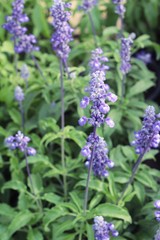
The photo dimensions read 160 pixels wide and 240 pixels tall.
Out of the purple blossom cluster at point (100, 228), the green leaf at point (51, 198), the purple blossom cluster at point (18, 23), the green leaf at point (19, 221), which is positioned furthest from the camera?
the purple blossom cluster at point (18, 23)

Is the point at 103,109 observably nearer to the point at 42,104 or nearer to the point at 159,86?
the point at 42,104

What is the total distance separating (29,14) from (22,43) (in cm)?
215

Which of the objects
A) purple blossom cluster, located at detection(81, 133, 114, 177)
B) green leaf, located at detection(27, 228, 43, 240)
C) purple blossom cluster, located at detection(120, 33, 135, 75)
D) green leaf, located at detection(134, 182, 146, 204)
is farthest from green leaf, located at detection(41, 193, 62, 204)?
purple blossom cluster, located at detection(120, 33, 135, 75)

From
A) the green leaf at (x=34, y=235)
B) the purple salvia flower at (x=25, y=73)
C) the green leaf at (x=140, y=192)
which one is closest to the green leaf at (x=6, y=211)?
the green leaf at (x=34, y=235)

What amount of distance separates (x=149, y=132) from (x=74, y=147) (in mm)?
1986

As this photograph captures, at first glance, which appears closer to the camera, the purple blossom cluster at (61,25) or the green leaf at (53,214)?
the purple blossom cluster at (61,25)

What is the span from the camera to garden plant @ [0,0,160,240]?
14.0 feet

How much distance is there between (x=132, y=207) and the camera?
5227 mm

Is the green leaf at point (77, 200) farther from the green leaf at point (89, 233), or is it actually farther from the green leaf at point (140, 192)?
the green leaf at point (140, 192)

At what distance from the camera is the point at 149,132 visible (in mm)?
3910

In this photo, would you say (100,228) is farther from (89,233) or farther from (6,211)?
(6,211)

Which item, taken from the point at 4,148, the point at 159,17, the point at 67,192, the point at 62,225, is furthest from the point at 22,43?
the point at 159,17

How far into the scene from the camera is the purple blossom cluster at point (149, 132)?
12.5 feet

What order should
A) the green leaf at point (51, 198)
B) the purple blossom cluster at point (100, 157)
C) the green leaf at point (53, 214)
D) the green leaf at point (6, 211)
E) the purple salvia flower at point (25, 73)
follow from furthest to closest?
the purple salvia flower at point (25, 73) → the green leaf at point (6, 211) → the green leaf at point (51, 198) → the green leaf at point (53, 214) → the purple blossom cluster at point (100, 157)
